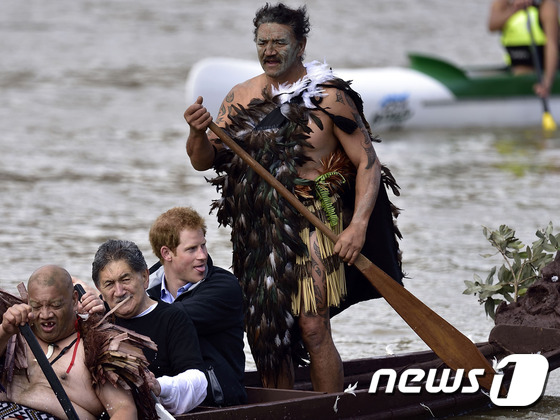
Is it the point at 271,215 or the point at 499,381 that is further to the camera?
the point at 499,381

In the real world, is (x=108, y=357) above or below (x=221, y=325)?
above

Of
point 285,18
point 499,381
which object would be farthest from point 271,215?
point 499,381

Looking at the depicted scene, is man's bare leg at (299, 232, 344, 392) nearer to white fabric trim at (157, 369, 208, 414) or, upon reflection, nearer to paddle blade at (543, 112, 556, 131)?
white fabric trim at (157, 369, 208, 414)

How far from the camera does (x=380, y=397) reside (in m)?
5.26

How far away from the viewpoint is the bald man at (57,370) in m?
4.34

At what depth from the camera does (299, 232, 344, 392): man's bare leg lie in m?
5.43

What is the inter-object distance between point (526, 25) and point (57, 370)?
11730 millimetres

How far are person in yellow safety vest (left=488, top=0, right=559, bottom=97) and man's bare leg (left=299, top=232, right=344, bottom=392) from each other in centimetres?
1011

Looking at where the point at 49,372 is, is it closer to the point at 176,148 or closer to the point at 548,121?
the point at 176,148

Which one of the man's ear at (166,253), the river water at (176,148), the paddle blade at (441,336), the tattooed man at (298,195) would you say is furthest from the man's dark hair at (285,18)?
the river water at (176,148)

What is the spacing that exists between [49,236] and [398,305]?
5217 mm

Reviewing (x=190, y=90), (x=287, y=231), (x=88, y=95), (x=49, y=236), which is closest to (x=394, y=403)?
(x=287, y=231)

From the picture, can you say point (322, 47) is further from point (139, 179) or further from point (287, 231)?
point (287, 231)

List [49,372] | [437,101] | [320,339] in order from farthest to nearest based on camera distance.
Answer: [437,101]
[320,339]
[49,372]
